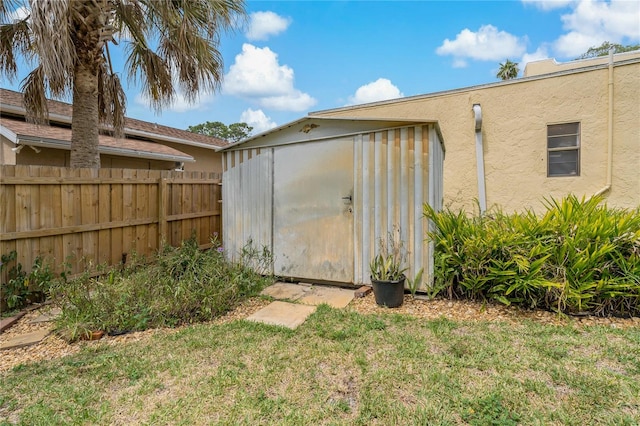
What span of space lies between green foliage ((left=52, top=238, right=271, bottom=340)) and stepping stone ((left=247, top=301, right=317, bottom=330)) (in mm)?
481

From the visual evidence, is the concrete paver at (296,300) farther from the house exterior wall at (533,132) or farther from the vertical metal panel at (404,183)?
the house exterior wall at (533,132)

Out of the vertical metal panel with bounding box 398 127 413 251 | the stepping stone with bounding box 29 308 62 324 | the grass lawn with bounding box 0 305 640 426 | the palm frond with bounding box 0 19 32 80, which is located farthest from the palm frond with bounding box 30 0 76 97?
the vertical metal panel with bounding box 398 127 413 251

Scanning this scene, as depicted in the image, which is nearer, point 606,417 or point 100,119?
point 606,417

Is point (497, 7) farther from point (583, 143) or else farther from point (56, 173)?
point (56, 173)

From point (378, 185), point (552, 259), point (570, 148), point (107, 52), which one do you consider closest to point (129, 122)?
point (107, 52)

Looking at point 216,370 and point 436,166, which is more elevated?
point 436,166

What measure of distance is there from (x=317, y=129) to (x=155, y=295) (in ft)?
10.1

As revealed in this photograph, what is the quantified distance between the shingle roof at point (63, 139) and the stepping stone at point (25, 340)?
185 inches

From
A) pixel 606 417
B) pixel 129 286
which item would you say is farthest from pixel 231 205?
pixel 606 417

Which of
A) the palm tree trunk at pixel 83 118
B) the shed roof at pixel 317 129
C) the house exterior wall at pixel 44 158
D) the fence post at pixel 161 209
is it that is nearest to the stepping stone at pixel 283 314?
the shed roof at pixel 317 129

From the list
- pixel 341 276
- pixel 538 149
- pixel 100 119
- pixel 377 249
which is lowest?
pixel 341 276

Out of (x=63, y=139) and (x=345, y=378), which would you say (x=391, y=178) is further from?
(x=63, y=139)

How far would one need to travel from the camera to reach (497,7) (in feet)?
23.4

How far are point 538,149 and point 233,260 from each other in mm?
6009
